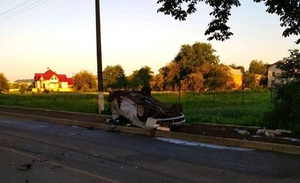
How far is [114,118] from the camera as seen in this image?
14.6m

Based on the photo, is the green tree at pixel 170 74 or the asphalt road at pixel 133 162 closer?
the asphalt road at pixel 133 162

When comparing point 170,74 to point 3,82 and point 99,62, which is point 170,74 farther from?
point 99,62

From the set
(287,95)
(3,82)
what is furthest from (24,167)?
(3,82)

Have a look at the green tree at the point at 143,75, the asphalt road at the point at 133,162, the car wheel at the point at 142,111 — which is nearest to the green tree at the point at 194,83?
the green tree at the point at 143,75

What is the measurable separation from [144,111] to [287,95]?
15.6 ft

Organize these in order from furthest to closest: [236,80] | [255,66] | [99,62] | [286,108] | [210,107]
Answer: [255,66] → [236,80] → [210,107] → [99,62] → [286,108]

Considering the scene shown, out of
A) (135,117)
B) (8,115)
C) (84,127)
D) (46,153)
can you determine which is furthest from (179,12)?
(8,115)

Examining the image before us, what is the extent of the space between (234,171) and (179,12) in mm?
7437

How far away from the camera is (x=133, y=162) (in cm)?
779

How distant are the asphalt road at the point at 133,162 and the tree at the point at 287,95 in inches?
119

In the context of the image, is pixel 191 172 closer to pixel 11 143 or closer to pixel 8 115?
pixel 11 143

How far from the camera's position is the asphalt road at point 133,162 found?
646 cm

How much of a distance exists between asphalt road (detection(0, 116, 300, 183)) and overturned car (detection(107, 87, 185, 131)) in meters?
1.09

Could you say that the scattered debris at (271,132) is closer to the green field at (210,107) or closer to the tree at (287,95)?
the tree at (287,95)
